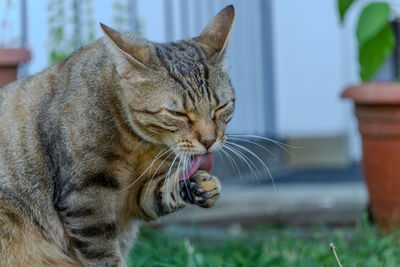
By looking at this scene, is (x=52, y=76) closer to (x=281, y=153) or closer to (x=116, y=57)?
(x=116, y=57)

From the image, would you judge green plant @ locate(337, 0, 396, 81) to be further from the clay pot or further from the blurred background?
the clay pot

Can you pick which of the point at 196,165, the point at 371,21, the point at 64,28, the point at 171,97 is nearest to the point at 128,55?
the point at 171,97

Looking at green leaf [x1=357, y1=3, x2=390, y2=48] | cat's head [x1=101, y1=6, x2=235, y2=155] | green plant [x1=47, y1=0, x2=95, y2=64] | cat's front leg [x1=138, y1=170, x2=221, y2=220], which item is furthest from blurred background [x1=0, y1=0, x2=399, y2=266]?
cat's head [x1=101, y1=6, x2=235, y2=155]

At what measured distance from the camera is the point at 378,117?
3.66 m

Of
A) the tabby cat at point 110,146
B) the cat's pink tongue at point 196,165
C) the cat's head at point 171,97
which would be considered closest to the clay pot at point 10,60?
the tabby cat at point 110,146

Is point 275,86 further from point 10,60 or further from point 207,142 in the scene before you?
point 207,142

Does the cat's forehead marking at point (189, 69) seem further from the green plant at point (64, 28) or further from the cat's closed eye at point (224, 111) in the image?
the green plant at point (64, 28)

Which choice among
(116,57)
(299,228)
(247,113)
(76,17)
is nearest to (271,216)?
(299,228)


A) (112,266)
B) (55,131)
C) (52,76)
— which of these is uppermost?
(52,76)

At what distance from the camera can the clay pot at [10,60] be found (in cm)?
317

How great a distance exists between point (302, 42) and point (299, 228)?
193 centimetres

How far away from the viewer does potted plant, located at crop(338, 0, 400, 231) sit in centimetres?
360

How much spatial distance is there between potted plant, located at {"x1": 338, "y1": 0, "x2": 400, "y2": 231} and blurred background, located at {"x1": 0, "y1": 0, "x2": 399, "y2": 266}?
18.7 inches

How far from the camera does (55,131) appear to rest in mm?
2428
